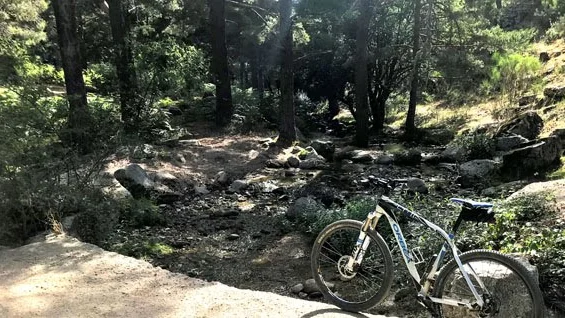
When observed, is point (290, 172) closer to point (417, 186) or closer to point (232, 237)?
point (417, 186)

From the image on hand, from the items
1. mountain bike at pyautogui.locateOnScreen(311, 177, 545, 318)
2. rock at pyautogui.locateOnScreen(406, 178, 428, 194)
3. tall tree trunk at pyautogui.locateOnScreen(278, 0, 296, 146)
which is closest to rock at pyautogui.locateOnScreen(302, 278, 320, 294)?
mountain bike at pyautogui.locateOnScreen(311, 177, 545, 318)

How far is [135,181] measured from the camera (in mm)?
9875

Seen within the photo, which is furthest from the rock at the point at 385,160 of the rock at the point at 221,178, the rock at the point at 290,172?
the rock at the point at 221,178

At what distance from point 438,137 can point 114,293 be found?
17.2m

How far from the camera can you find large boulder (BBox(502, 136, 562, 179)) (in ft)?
35.2

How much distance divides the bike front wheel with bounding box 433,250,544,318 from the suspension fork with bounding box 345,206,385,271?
24.5 inches

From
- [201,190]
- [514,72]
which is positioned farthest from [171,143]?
[514,72]

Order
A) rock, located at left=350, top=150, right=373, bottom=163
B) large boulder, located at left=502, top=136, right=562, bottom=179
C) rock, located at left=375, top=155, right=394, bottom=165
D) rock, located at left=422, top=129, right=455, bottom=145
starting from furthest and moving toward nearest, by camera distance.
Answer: rock, located at left=422, top=129, right=455, bottom=145
rock, located at left=350, top=150, right=373, bottom=163
rock, located at left=375, top=155, right=394, bottom=165
large boulder, located at left=502, top=136, right=562, bottom=179

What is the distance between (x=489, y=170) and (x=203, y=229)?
22.8ft

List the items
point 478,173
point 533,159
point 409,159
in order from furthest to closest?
point 409,159, point 478,173, point 533,159

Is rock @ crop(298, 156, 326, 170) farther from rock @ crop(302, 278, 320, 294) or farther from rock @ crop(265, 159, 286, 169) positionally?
rock @ crop(302, 278, 320, 294)

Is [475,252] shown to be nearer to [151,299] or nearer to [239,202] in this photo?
[151,299]

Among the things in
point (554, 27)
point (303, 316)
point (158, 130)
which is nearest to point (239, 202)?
point (158, 130)

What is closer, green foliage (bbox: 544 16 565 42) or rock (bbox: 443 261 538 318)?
rock (bbox: 443 261 538 318)
